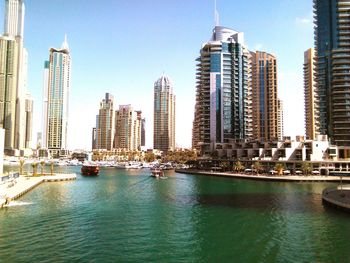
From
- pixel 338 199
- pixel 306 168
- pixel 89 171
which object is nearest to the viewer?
pixel 338 199

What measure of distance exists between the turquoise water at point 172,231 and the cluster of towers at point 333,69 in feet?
377

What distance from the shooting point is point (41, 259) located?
115ft

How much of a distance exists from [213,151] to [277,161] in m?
53.0

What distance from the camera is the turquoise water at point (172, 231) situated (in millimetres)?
37062

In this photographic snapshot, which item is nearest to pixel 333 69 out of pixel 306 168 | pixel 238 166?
pixel 306 168

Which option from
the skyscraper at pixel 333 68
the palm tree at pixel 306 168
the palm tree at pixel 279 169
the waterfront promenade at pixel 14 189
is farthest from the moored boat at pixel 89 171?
the skyscraper at pixel 333 68

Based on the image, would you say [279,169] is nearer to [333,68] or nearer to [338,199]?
[338,199]

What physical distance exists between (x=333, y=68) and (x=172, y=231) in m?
160

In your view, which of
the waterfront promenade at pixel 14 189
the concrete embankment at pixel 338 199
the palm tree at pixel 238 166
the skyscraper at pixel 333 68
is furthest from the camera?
the skyscraper at pixel 333 68

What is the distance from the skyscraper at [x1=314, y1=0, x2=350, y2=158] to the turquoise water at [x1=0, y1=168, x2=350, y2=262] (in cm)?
11473

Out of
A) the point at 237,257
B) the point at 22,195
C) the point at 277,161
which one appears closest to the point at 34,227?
the point at 237,257

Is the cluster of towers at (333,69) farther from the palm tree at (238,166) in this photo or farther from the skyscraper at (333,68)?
the palm tree at (238,166)

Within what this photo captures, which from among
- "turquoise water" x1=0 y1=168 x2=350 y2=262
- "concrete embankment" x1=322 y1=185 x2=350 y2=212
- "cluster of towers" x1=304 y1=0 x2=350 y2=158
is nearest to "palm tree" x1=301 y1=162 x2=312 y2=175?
"cluster of towers" x1=304 y1=0 x2=350 y2=158

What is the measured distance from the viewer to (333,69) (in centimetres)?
17788
